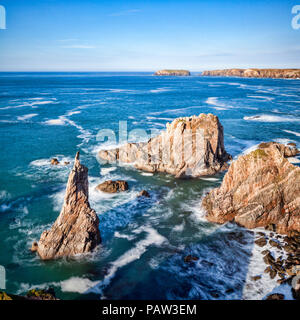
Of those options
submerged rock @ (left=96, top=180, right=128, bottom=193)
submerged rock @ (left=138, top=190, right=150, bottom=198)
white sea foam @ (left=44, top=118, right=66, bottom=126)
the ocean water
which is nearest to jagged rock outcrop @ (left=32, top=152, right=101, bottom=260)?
the ocean water

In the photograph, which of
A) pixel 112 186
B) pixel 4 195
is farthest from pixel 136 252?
pixel 4 195

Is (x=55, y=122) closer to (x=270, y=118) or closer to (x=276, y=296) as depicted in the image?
(x=270, y=118)

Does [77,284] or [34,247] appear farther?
[34,247]

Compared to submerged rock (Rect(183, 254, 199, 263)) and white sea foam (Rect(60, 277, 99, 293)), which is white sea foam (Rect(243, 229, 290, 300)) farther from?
white sea foam (Rect(60, 277, 99, 293))

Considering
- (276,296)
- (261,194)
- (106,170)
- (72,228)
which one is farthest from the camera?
(106,170)

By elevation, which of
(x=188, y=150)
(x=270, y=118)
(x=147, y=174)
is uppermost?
(x=270, y=118)

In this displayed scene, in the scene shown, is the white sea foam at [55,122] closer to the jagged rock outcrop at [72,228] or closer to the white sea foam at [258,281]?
the jagged rock outcrop at [72,228]
